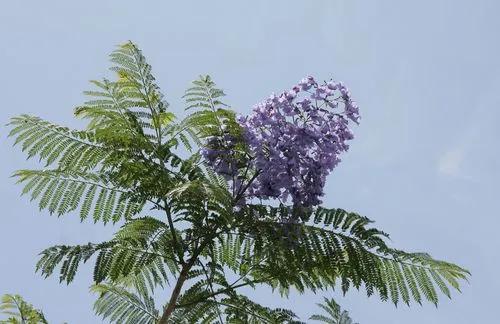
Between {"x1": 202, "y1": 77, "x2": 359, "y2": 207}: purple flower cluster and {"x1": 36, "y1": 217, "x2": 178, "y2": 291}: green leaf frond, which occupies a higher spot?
{"x1": 202, "y1": 77, "x2": 359, "y2": 207}: purple flower cluster

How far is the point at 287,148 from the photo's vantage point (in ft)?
14.0

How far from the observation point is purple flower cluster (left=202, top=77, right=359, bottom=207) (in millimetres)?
4254

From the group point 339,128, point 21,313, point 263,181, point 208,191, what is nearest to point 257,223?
point 263,181

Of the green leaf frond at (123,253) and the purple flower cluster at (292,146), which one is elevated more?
the purple flower cluster at (292,146)

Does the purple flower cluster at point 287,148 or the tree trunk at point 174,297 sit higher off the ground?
the purple flower cluster at point 287,148

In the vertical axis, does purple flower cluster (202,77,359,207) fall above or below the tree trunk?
above

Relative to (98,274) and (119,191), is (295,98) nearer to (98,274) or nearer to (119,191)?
(119,191)

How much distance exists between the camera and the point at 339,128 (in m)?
4.43

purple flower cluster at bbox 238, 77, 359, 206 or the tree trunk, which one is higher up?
purple flower cluster at bbox 238, 77, 359, 206

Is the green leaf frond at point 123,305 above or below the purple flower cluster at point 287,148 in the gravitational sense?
below

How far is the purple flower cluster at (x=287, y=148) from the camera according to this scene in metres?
4.25

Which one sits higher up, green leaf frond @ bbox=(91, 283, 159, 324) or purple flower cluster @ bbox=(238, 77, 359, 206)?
purple flower cluster @ bbox=(238, 77, 359, 206)

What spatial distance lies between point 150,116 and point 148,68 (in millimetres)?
365

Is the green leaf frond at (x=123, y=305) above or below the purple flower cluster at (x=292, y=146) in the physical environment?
below
